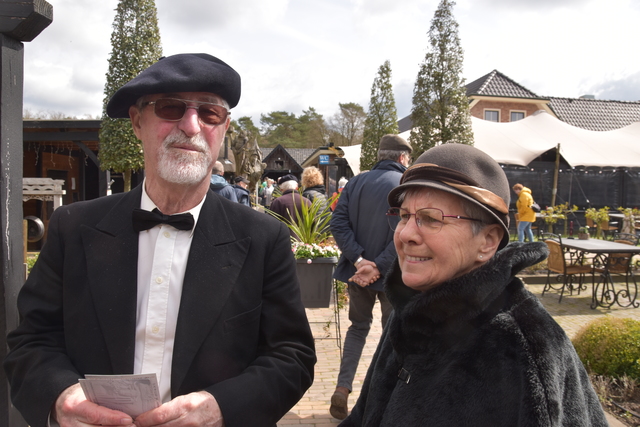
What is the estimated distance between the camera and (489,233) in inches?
58.1

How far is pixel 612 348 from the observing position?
3873 millimetres

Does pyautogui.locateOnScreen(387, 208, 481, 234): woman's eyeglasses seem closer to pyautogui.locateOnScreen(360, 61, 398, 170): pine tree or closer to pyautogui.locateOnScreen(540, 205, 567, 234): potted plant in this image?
pyautogui.locateOnScreen(540, 205, 567, 234): potted plant

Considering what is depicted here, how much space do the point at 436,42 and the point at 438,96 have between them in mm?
1523

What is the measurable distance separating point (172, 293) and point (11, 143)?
3.85 feet

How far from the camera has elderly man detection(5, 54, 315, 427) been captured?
147cm

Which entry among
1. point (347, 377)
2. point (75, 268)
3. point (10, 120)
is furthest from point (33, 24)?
point (347, 377)

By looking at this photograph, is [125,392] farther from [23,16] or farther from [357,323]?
[357,323]

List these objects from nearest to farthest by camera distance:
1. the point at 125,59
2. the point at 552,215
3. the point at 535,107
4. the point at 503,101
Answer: the point at 125,59 < the point at 552,215 < the point at 503,101 < the point at 535,107

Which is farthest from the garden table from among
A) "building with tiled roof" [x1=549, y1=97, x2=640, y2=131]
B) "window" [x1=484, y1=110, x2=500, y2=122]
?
"building with tiled roof" [x1=549, y1=97, x2=640, y2=131]

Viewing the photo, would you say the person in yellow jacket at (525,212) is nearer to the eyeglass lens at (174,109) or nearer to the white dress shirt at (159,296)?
the eyeglass lens at (174,109)

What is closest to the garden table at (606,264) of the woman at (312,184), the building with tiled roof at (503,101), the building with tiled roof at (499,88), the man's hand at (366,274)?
the woman at (312,184)

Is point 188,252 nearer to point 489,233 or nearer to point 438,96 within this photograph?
point 489,233

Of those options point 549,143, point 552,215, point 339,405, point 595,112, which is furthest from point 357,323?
point 595,112

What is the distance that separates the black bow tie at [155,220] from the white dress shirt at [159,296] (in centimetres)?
4
